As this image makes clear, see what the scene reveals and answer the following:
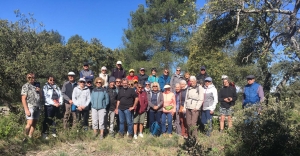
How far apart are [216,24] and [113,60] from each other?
24867 millimetres

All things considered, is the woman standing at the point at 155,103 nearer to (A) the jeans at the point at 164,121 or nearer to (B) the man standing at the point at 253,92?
(A) the jeans at the point at 164,121

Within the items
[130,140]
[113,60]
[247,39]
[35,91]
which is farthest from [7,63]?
[113,60]

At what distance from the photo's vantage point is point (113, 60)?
1259 inches

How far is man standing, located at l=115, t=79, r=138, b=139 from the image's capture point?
8.09 metres

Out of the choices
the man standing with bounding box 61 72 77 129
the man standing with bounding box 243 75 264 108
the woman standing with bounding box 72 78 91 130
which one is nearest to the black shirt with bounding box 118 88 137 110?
the woman standing with bounding box 72 78 91 130

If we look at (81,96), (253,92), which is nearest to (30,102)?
(81,96)

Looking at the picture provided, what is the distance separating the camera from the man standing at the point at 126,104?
26.5 feet

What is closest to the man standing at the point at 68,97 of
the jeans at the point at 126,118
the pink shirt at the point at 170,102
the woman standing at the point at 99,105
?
the woman standing at the point at 99,105

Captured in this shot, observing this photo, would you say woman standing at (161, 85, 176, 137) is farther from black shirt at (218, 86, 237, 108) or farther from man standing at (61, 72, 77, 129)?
man standing at (61, 72, 77, 129)

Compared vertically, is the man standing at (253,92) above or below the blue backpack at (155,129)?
above

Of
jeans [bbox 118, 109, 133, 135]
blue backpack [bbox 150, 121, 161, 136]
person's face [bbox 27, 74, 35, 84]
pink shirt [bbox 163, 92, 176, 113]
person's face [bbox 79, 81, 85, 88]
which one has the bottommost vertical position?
blue backpack [bbox 150, 121, 161, 136]

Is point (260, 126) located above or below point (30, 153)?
above

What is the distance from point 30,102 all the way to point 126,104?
2626 mm

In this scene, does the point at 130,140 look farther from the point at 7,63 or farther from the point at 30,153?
the point at 7,63
